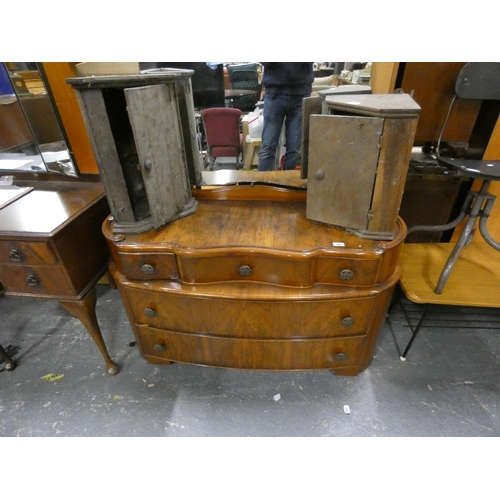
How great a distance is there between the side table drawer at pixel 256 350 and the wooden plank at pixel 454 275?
18.2 inches

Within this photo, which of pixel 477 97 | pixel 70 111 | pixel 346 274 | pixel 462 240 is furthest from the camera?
pixel 70 111

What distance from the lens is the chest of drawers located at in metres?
1.20

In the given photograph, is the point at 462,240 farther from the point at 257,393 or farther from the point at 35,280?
the point at 35,280

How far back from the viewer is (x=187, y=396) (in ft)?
5.22

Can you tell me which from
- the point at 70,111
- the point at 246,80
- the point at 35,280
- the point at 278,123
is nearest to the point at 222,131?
the point at 278,123

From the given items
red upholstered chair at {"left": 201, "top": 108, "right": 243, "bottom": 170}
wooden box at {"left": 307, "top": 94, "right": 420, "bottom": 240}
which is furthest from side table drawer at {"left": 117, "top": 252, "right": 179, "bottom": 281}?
red upholstered chair at {"left": 201, "top": 108, "right": 243, "bottom": 170}

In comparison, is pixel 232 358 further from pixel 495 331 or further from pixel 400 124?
pixel 495 331

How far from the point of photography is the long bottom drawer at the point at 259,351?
1.43 m

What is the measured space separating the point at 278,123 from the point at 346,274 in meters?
1.24

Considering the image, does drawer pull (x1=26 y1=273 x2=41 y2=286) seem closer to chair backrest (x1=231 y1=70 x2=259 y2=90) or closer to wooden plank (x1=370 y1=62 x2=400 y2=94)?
wooden plank (x1=370 y1=62 x2=400 y2=94)

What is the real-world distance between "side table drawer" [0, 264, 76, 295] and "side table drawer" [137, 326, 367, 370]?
0.41 m

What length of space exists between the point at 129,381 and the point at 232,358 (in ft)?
2.05

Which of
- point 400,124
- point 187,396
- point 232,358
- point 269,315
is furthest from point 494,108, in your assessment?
point 187,396

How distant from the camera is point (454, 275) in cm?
168
